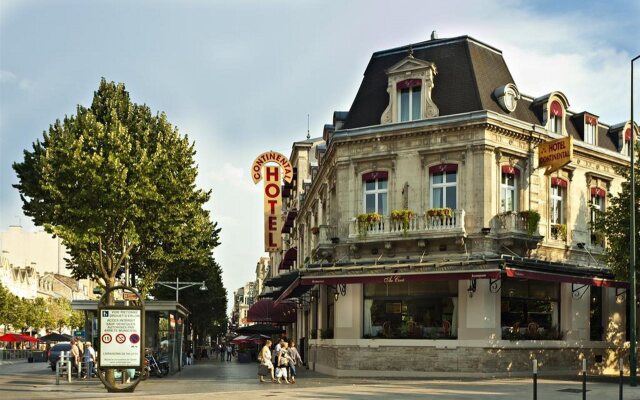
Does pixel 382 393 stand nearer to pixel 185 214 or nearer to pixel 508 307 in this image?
pixel 508 307

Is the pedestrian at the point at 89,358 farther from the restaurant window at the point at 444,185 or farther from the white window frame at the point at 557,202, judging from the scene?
the white window frame at the point at 557,202

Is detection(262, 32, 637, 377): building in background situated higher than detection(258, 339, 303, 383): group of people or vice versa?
detection(262, 32, 637, 377): building in background

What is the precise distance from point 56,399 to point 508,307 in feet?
57.8

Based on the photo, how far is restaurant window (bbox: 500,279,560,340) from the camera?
103 ft

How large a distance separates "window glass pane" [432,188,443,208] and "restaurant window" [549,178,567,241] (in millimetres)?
5007

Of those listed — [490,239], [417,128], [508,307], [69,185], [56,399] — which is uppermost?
[417,128]

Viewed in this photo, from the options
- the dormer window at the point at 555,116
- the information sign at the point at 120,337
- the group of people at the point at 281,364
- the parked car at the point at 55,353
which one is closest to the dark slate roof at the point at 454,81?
the dormer window at the point at 555,116

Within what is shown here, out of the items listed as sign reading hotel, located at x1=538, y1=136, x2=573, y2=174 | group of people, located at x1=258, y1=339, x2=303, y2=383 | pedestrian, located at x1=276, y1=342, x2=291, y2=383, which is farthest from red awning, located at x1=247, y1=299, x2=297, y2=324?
sign reading hotel, located at x1=538, y1=136, x2=573, y2=174

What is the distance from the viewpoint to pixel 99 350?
2452 centimetres

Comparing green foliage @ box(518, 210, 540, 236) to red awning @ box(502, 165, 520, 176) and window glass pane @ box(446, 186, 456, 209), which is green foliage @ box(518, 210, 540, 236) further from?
window glass pane @ box(446, 186, 456, 209)

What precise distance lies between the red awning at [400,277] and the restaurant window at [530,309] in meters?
2.69

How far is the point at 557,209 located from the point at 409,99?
318 inches

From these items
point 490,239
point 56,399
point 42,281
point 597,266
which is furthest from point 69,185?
point 42,281

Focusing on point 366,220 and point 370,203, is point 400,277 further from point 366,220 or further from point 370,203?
point 370,203
